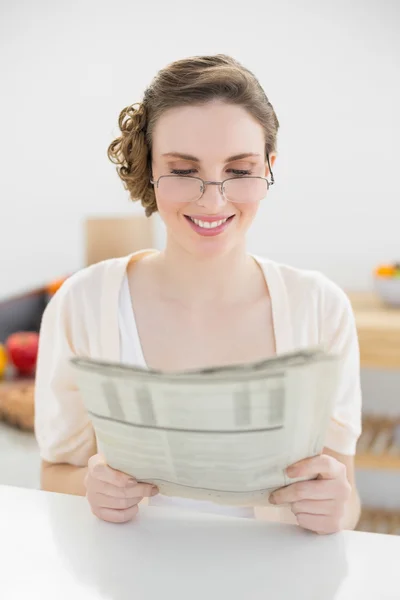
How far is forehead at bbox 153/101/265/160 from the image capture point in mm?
878

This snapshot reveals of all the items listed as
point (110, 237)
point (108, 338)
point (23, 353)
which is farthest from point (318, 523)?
point (110, 237)

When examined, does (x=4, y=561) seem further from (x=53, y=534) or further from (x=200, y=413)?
(x=200, y=413)

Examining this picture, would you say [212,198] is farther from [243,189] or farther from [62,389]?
[62,389]

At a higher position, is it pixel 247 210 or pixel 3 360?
pixel 247 210

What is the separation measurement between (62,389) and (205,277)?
0.28 metres

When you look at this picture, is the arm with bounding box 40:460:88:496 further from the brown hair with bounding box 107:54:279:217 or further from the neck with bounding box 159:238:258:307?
the brown hair with bounding box 107:54:279:217

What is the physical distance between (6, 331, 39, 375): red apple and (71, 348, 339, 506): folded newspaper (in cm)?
180

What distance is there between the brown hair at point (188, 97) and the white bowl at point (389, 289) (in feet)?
4.88

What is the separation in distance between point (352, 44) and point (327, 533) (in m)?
2.49

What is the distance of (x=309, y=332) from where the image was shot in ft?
3.48

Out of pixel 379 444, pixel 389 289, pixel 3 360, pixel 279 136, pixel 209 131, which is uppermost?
pixel 209 131

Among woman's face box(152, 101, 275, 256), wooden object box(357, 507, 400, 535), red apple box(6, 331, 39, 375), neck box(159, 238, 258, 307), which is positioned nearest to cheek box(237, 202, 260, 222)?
woman's face box(152, 101, 275, 256)

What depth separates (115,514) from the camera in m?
0.65

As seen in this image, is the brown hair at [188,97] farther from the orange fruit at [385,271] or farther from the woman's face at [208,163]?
the orange fruit at [385,271]
